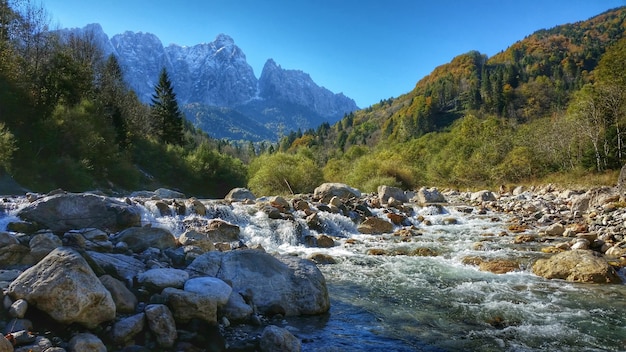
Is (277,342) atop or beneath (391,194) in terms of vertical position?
beneath

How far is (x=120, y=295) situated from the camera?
19.4 feet

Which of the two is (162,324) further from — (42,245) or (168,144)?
(168,144)

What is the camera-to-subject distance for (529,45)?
464ft

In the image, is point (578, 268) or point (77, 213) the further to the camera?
point (77, 213)

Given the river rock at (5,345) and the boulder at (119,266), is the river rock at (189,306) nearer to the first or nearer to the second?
the boulder at (119,266)

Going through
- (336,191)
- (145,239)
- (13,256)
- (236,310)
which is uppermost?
(336,191)

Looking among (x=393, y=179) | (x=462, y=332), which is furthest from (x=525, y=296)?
(x=393, y=179)

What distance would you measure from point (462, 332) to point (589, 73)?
119321 millimetres

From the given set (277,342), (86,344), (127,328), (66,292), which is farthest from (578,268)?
(66,292)

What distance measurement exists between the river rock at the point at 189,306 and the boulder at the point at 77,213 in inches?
239

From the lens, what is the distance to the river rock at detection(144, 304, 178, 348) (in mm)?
5402

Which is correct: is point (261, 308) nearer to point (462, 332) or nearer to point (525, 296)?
point (462, 332)

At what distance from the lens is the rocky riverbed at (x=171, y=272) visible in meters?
5.16

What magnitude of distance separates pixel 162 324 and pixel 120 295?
91cm
